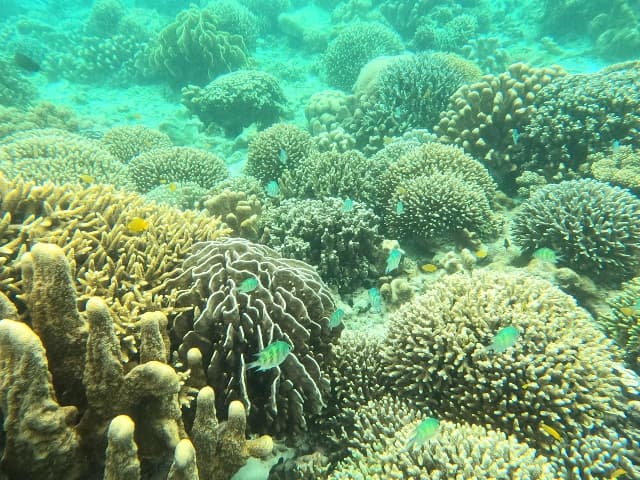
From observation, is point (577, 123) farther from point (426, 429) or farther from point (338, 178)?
point (426, 429)

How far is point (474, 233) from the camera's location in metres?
6.01

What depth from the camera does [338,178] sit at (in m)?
6.79

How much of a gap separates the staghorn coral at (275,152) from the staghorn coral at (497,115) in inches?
138

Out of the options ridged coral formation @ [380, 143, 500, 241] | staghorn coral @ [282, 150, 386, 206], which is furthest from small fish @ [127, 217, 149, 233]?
ridged coral formation @ [380, 143, 500, 241]

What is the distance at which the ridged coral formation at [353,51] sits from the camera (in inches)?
628

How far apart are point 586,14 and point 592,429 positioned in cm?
2154

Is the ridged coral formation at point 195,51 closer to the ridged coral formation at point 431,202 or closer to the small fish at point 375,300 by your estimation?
the ridged coral formation at point 431,202

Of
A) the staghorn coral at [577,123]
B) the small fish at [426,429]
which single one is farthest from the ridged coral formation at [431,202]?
the small fish at [426,429]

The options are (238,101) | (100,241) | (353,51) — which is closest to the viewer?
(100,241)

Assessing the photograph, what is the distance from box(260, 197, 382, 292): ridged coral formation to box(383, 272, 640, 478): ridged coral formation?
1604mm

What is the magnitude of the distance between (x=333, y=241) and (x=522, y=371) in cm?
292

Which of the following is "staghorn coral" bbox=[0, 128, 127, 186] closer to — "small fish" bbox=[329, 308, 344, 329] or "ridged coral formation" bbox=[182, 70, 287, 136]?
"ridged coral formation" bbox=[182, 70, 287, 136]

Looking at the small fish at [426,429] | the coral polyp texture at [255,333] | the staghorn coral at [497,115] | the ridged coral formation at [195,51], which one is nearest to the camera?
the small fish at [426,429]

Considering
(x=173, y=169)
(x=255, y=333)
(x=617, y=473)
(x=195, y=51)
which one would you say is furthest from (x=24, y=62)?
(x=617, y=473)
